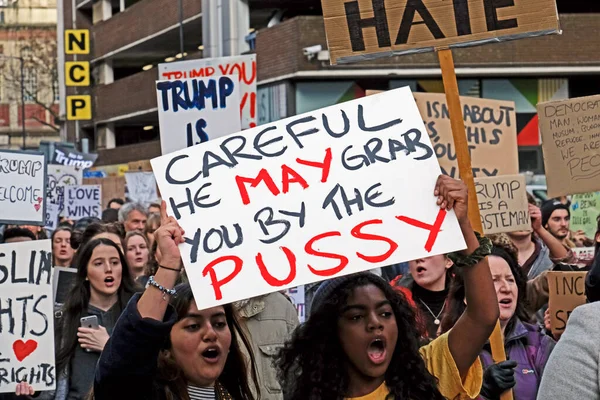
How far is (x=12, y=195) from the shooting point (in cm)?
866

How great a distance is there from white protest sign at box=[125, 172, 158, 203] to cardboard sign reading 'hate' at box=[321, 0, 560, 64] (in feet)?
53.5

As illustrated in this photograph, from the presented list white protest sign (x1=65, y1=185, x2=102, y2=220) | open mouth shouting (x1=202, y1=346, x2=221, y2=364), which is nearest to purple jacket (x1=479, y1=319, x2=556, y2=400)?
open mouth shouting (x1=202, y1=346, x2=221, y2=364)

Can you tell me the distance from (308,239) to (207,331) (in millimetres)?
402

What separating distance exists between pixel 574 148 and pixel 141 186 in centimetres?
1428

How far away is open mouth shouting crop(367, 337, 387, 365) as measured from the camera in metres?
3.68

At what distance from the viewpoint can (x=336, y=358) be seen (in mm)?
3768

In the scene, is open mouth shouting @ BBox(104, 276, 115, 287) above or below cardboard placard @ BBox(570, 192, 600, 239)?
below

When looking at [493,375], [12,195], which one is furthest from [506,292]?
[12,195]

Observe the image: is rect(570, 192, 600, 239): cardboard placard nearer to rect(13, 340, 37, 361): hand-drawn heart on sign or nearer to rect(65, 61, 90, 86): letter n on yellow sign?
rect(13, 340, 37, 361): hand-drawn heart on sign

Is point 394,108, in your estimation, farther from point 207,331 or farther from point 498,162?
point 498,162

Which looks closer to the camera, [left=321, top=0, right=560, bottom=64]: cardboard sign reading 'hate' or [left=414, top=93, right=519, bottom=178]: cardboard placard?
[left=321, top=0, right=560, bottom=64]: cardboard sign reading 'hate'

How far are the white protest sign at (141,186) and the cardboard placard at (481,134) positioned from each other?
39.3 feet

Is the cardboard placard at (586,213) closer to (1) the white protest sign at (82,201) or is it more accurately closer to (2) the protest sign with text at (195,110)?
(2) the protest sign with text at (195,110)

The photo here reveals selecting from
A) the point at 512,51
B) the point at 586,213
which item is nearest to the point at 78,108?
the point at 512,51
